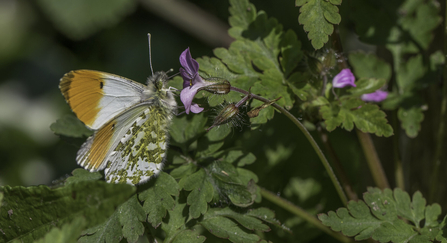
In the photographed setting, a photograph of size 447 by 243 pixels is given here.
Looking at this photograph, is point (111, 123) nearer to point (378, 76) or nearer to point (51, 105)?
point (378, 76)

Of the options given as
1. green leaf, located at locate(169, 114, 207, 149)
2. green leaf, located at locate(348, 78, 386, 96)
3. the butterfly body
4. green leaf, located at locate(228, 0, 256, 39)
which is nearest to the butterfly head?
the butterfly body

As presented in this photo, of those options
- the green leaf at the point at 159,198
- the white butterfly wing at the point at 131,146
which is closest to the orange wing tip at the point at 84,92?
the white butterfly wing at the point at 131,146

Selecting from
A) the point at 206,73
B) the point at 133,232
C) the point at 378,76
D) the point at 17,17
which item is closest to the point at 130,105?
the point at 206,73

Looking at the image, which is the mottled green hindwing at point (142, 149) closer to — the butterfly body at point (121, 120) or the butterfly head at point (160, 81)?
the butterfly body at point (121, 120)

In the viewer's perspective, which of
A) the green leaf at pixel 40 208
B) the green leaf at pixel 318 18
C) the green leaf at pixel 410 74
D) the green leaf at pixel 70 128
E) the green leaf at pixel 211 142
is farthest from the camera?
the green leaf at pixel 410 74

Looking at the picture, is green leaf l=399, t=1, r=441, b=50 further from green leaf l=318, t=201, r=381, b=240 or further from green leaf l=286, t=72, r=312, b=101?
green leaf l=318, t=201, r=381, b=240

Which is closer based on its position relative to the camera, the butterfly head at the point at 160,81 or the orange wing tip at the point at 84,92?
the orange wing tip at the point at 84,92
